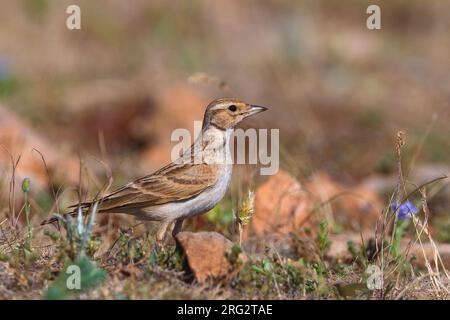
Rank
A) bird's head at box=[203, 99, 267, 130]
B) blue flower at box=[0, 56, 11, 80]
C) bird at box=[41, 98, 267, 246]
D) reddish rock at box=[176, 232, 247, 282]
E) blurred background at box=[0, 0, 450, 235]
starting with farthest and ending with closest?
blue flower at box=[0, 56, 11, 80]
blurred background at box=[0, 0, 450, 235]
bird's head at box=[203, 99, 267, 130]
bird at box=[41, 98, 267, 246]
reddish rock at box=[176, 232, 247, 282]

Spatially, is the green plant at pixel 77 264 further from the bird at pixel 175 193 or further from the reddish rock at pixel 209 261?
the bird at pixel 175 193

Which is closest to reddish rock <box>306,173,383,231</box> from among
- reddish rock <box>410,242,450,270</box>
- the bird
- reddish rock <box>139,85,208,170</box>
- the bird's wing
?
reddish rock <box>410,242,450,270</box>

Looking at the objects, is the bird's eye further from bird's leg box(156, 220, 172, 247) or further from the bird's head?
bird's leg box(156, 220, 172, 247)

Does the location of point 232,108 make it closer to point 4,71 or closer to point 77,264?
point 77,264

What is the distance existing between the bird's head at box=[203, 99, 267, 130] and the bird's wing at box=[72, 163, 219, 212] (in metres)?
0.47

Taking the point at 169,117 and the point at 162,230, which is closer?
the point at 162,230

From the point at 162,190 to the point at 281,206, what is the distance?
71.9 inches

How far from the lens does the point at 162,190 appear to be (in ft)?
20.0

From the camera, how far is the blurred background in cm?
1116

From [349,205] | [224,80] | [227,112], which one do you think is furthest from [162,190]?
[224,80]

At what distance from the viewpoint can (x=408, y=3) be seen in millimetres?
19156

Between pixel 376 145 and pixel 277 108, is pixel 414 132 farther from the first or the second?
pixel 277 108
